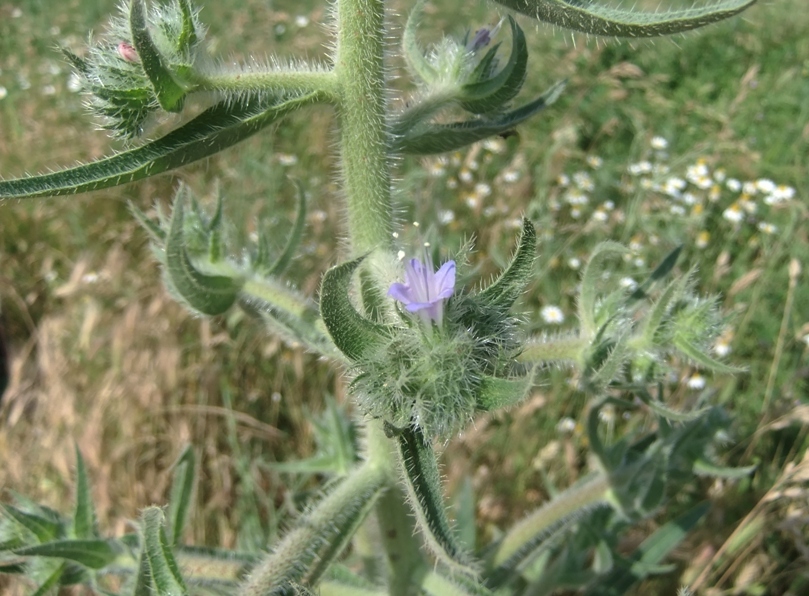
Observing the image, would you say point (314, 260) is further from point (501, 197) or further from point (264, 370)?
point (501, 197)

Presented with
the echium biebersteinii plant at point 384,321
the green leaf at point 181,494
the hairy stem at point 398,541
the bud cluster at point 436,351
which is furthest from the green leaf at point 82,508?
the bud cluster at point 436,351

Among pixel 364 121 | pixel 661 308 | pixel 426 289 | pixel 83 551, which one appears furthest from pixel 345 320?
pixel 83 551

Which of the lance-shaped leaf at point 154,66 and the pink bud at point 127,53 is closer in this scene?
the lance-shaped leaf at point 154,66

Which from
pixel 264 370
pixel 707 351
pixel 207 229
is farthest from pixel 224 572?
pixel 264 370

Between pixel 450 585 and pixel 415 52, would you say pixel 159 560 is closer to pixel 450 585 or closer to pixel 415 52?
pixel 450 585

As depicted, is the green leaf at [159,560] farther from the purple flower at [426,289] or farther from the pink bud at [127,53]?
the pink bud at [127,53]
